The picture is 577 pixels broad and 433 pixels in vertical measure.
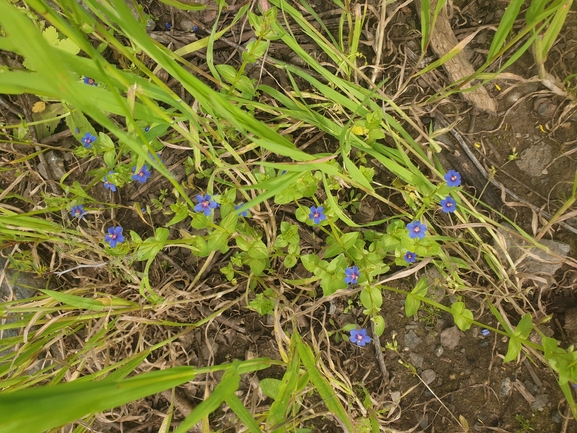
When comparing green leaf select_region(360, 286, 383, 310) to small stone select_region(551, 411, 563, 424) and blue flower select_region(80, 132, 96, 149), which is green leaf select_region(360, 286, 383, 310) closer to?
small stone select_region(551, 411, 563, 424)

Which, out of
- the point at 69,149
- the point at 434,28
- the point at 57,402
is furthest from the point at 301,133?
the point at 57,402

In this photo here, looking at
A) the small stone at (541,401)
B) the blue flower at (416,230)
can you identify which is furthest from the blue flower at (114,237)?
the small stone at (541,401)

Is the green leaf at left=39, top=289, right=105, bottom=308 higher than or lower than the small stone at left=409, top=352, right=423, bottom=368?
higher

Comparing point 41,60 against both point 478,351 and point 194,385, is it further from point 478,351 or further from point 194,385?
point 478,351

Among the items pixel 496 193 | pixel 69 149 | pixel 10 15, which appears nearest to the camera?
pixel 10 15

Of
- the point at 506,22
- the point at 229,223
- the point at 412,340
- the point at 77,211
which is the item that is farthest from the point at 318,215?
the point at 77,211

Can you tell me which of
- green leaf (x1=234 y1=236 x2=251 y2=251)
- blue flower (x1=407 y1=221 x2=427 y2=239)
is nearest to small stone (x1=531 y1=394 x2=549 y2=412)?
blue flower (x1=407 y1=221 x2=427 y2=239)
